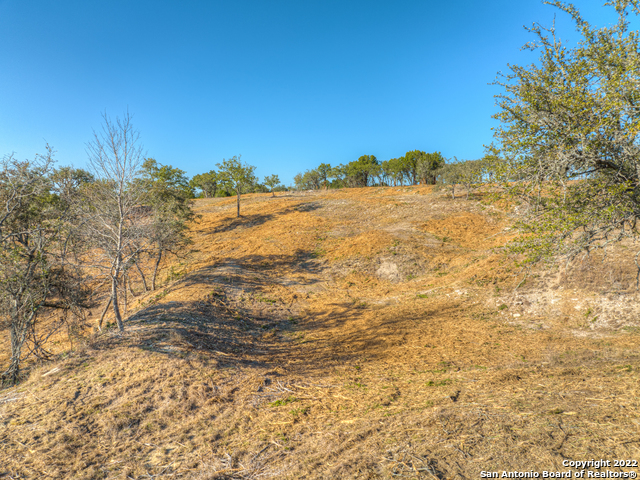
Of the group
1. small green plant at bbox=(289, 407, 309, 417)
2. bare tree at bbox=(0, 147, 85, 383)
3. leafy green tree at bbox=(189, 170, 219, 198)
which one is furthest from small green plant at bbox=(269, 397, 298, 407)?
leafy green tree at bbox=(189, 170, 219, 198)

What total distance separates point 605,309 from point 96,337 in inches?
620

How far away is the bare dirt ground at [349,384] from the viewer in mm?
4070

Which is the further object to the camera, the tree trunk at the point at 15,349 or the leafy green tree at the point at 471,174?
the leafy green tree at the point at 471,174

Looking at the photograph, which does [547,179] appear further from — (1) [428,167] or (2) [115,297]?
(1) [428,167]

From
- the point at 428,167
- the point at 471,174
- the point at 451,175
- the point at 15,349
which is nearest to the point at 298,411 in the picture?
the point at 471,174

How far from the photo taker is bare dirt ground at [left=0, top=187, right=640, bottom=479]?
4070 millimetres

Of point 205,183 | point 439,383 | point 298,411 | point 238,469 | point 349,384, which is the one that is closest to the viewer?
point 238,469

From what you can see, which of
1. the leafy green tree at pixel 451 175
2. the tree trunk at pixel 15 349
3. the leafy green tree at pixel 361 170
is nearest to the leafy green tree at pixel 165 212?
the tree trunk at pixel 15 349

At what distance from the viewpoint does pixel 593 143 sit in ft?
20.7

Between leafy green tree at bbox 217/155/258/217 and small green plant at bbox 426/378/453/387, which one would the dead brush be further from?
leafy green tree at bbox 217/155/258/217

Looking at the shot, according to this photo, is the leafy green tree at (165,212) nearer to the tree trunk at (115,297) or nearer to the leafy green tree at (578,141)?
the tree trunk at (115,297)

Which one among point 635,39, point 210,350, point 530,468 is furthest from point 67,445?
point 635,39

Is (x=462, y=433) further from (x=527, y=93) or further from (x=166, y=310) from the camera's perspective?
(x=166, y=310)

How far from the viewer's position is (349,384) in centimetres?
698
